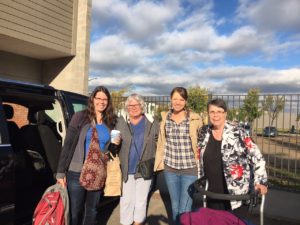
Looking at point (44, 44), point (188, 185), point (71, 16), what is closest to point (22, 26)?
point (44, 44)

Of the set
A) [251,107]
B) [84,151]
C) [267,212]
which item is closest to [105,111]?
[84,151]

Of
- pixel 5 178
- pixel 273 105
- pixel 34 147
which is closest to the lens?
pixel 5 178

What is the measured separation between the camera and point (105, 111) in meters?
3.65

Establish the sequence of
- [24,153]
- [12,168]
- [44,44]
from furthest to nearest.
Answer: [44,44], [24,153], [12,168]

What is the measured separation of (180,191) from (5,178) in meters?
1.83

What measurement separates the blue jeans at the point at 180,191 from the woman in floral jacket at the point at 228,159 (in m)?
0.48

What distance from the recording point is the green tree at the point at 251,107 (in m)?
6.72

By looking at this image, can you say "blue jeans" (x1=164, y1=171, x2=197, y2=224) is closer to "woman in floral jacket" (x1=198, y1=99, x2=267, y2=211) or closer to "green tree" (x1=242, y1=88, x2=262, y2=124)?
"woman in floral jacket" (x1=198, y1=99, x2=267, y2=211)

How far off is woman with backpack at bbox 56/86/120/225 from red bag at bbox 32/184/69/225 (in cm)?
15

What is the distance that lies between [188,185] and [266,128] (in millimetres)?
3717

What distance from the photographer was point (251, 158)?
2990mm

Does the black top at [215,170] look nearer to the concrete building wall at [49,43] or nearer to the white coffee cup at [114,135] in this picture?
the white coffee cup at [114,135]

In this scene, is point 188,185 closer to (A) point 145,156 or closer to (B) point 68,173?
(A) point 145,156

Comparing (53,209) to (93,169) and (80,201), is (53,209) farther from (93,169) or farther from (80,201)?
(93,169)
